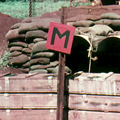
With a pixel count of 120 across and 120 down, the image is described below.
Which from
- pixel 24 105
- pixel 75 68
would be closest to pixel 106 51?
pixel 75 68

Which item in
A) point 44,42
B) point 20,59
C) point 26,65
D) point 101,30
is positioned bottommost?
point 26,65

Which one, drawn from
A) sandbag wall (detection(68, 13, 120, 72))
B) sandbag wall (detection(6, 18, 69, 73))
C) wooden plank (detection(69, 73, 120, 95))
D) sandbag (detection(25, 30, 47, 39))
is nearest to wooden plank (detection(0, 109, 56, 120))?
wooden plank (detection(69, 73, 120, 95))

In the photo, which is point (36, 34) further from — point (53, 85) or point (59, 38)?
point (59, 38)

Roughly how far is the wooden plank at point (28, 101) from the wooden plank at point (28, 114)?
0.17 feet

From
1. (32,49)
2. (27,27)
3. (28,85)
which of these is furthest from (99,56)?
(28,85)

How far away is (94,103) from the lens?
274 cm

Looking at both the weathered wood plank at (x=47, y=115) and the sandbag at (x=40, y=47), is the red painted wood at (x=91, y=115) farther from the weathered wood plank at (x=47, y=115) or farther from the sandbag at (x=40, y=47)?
the sandbag at (x=40, y=47)

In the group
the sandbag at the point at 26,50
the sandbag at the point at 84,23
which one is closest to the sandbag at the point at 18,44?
the sandbag at the point at 26,50

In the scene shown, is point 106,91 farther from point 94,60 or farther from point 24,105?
point 94,60

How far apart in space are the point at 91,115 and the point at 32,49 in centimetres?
321

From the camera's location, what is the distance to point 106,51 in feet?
17.7

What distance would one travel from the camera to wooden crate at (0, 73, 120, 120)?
106 inches

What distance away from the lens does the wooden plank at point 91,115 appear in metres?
2.71

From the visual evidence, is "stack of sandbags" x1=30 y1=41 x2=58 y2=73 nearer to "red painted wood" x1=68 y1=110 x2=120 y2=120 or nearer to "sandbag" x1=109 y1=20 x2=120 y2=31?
"sandbag" x1=109 y1=20 x2=120 y2=31
